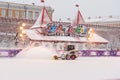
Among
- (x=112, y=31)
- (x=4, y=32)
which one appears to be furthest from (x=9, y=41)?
(x=112, y=31)

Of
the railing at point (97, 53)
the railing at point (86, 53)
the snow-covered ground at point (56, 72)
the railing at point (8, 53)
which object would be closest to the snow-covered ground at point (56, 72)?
the snow-covered ground at point (56, 72)

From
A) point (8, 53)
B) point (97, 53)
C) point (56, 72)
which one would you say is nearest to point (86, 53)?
point (97, 53)

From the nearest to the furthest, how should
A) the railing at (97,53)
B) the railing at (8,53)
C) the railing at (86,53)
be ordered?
the railing at (8,53) < the railing at (86,53) < the railing at (97,53)

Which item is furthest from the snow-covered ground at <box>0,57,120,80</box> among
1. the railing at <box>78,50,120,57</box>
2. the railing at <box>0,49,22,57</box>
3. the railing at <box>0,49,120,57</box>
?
the railing at <box>78,50,120,57</box>

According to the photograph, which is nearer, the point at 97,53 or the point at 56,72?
the point at 56,72

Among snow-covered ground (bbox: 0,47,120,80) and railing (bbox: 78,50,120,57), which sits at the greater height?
snow-covered ground (bbox: 0,47,120,80)

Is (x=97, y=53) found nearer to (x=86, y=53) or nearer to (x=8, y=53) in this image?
(x=86, y=53)

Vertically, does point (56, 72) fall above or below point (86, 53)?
above

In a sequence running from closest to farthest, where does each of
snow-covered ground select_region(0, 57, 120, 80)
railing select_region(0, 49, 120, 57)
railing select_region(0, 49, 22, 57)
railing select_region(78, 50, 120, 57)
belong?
snow-covered ground select_region(0, 57, 120, 80) < railing select_region(0, 49, 22, 57) < railing select_region(0, 49, 120, 57) < railing select_region(78, 50, 120, 57)

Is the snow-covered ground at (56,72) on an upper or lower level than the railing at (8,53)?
upper

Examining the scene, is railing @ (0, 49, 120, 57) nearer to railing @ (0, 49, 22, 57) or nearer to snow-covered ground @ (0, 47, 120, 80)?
railing @ (0, 49, 22, 57)

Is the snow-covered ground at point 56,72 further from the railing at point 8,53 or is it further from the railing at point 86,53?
the railing at point 86,53

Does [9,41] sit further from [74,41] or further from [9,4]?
[74,41]

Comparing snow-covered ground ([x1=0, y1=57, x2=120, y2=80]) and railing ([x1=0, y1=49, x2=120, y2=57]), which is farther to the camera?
railing ([x1=0, y1=49, x2=120, y2=57])
